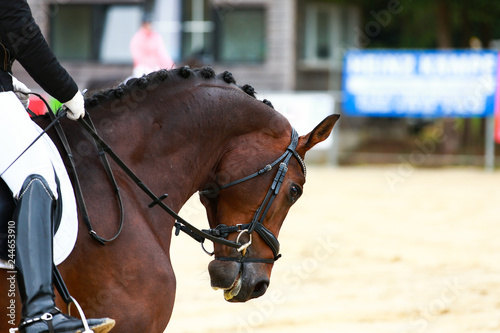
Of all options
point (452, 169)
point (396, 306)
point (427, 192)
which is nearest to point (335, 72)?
point (452, 169)

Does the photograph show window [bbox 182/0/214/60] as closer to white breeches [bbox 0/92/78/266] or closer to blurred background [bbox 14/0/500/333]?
blurred background [bbox 14/0/500/333]

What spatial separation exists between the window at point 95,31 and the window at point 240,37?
222cm

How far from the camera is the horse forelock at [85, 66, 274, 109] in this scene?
3211mm

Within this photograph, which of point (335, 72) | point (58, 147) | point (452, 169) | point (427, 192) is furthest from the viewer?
point (335, 72)

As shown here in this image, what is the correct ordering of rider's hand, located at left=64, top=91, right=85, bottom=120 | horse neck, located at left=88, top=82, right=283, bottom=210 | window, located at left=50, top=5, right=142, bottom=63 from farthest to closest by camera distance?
window, located at left=50, top=5, right=142, bottom=63
horse neck, located at left=88, top=82, right=283, bottom=210
rider's hand, located at left=64, top=91, right=85, bottom=120

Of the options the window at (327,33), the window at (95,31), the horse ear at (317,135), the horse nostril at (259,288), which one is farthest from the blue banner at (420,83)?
the horse nostril at (259,288)

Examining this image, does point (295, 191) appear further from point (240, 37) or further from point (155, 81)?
point (240, 37)

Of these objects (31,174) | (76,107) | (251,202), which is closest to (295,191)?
(251,202)

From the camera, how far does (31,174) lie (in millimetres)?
2703

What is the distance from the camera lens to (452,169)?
15672mm

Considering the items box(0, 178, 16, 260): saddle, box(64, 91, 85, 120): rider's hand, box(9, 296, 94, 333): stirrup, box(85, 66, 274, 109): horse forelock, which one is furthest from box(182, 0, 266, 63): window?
box(9, 296, 94, 333): stirrup

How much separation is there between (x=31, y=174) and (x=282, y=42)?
15.1m

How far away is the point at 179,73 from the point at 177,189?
1.81ft

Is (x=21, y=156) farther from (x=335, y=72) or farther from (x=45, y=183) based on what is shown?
(x=335, y=72)
